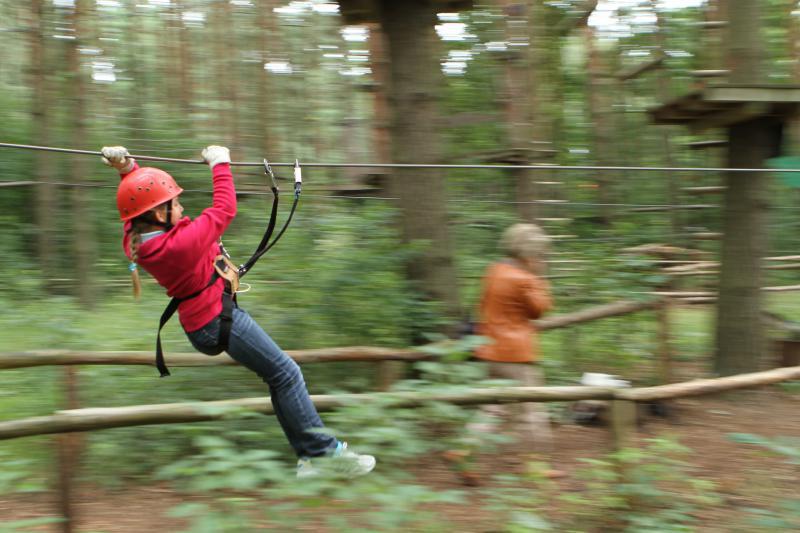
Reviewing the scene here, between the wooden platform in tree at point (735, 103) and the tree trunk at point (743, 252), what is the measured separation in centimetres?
23

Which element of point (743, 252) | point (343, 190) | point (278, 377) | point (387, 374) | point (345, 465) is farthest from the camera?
point (343, 190)

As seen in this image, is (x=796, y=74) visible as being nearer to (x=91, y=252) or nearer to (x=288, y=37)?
(x=288, y=37)

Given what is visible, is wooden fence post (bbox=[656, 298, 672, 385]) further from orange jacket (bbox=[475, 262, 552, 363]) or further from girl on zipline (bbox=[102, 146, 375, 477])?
girl on zipline (bbox=[102, 146, 375, 477])

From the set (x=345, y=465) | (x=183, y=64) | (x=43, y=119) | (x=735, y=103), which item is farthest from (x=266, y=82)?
(x=345, y=465)

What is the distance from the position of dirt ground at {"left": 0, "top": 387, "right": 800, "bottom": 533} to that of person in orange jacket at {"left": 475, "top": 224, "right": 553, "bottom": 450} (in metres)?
0.22

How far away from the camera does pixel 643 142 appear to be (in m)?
13.8

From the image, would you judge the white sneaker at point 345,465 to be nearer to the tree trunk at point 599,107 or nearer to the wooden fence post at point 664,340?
the wooden fence post at point 664,340

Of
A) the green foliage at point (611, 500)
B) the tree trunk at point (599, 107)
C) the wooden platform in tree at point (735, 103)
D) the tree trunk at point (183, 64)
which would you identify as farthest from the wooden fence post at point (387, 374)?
the tree trunk at point (183, 64)

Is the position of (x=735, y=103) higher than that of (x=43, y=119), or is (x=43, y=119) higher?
(x=43, y=119)

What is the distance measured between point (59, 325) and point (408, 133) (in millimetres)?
2976

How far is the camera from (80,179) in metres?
9.27

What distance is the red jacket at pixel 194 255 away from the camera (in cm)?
358

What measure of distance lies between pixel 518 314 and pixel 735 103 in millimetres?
2758

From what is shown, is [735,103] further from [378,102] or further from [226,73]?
[226,73]
